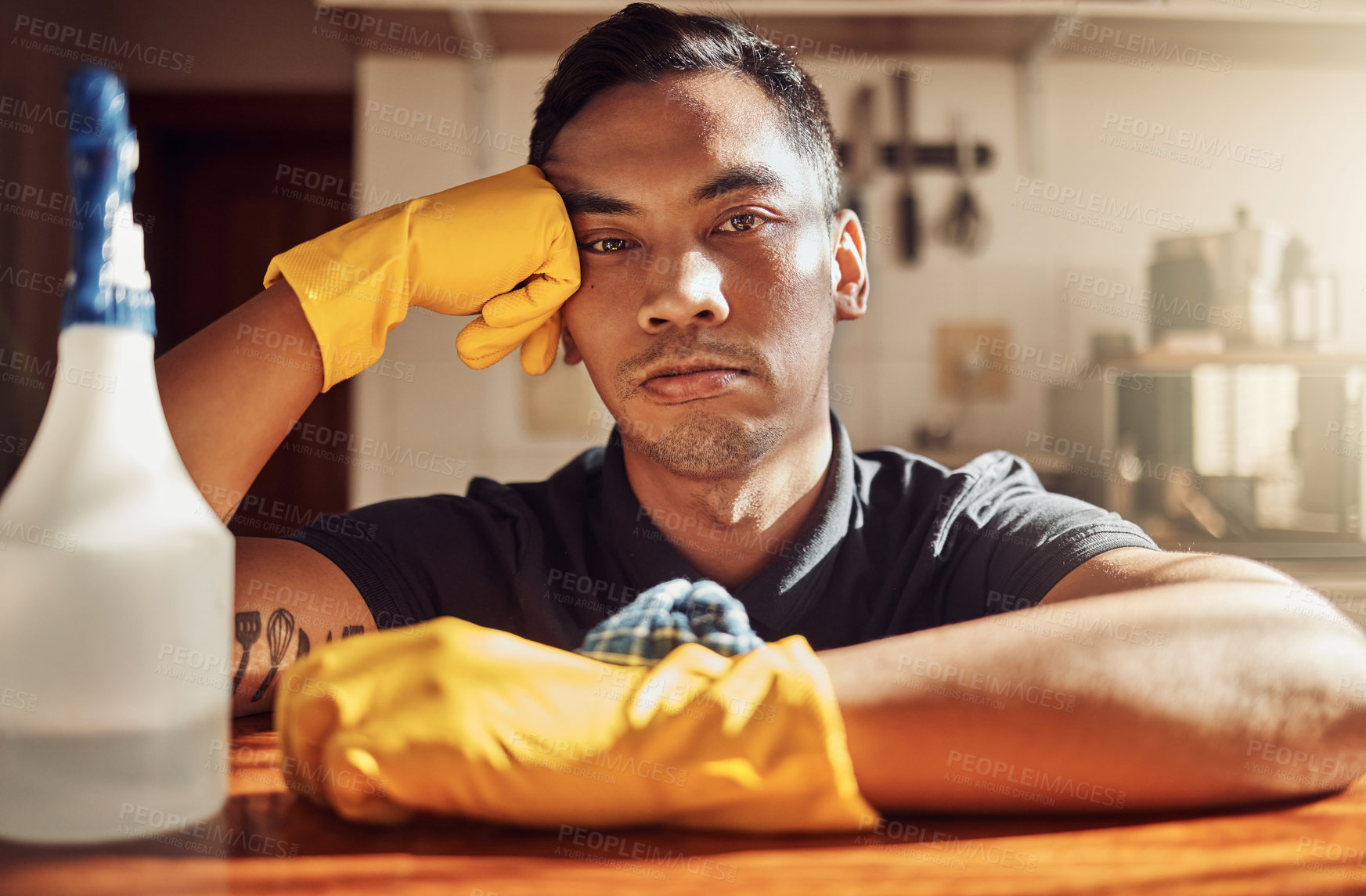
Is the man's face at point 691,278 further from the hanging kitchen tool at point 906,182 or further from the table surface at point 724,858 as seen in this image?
the hanging kitchen tool at point 906,182

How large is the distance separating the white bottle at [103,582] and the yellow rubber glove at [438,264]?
0.42 m

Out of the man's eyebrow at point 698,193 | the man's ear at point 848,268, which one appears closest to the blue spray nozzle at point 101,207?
the man's eyebrow at point 698,193

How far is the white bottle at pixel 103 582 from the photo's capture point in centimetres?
35

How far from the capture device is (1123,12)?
2396mm

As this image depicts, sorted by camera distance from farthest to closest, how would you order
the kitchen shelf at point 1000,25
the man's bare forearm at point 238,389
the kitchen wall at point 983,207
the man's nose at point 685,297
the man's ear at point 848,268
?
the kitchen wall at point 983,207
the kitchen shelf at point 1000,25
the man's ear at point 848,268
the man's nose at point 685,297
the man's bare forearm at point 238,389

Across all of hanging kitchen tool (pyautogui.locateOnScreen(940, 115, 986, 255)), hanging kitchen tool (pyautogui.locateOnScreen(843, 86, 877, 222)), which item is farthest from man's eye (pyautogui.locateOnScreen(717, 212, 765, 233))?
hanging kitchen tool (pyautogui.locateOnScreen(940, 115, 986, 255))

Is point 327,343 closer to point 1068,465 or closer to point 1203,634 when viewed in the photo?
point 1203,634

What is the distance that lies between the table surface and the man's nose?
1.73 ft

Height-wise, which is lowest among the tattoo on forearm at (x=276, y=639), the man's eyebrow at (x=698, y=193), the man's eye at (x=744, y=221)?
the tattoo on forearm at (x=276, y=639)

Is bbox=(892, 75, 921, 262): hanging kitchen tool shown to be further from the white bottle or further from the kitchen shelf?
the white bottle

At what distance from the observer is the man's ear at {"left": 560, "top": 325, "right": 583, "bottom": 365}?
3.42 ft

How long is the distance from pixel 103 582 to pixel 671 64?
32.2 inches

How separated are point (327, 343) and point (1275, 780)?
2.31 feet

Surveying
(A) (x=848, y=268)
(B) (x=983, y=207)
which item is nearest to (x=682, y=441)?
(A) (x=848, y=268)
